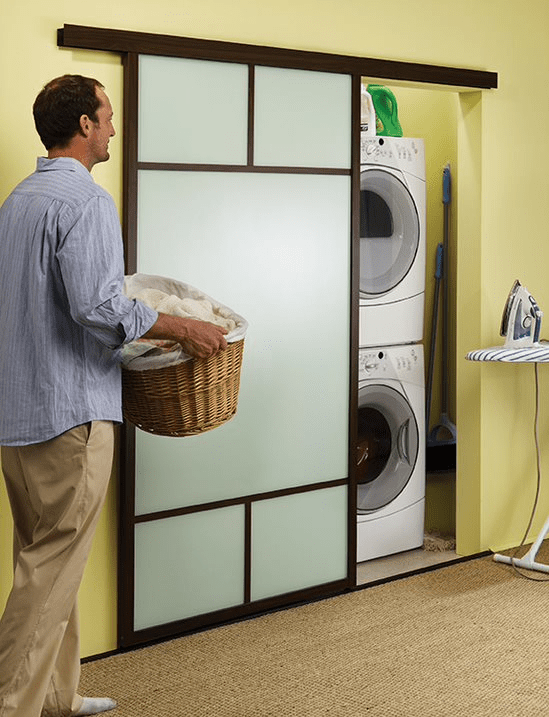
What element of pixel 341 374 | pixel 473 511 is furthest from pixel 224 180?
pixel 473 511

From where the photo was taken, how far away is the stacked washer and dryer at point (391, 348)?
13.4 ft

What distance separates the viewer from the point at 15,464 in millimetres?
2551

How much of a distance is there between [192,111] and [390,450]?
171 centimetres

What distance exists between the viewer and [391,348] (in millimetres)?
4188

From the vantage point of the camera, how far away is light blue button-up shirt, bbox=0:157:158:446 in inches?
93.1

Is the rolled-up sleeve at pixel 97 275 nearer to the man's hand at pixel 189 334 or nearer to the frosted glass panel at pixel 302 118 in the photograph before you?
the man's hand at pixel 189 334

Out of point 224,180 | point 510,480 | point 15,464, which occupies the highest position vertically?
point 224,180

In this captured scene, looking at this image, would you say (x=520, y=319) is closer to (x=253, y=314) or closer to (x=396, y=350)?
(x=396, y=350)

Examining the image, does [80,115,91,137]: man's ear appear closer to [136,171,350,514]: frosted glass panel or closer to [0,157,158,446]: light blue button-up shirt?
[0,157,158,446]: light blue button-up shirt

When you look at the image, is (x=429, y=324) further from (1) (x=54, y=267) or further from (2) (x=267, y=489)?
(1) (x=54, y=267)

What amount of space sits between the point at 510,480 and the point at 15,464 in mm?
2384

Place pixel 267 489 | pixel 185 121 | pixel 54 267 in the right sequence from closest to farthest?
pixel 54 267 < pixel 185 121 < pixel 267 489

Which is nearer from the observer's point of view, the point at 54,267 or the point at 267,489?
the point at 54,267

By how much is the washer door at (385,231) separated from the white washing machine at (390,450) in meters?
0.29
